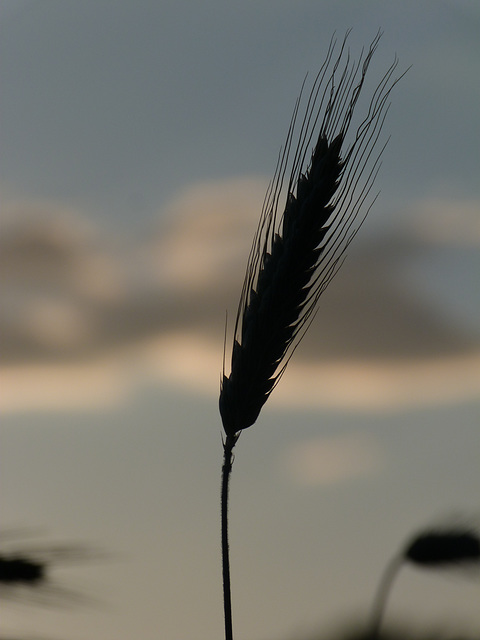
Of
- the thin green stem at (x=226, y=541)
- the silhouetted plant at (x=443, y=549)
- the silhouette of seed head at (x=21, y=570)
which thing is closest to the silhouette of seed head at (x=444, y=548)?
the silhouetted plant at (x=443, y=549)

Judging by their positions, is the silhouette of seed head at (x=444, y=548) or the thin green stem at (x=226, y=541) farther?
the silhouette of seed head at (x=444, y=548)

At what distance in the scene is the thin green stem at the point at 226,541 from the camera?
0.78 metres

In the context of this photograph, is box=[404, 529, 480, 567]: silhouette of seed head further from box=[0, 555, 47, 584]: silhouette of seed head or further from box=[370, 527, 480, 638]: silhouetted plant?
box=[0, 555, 47, 584]: silhouette of seed head

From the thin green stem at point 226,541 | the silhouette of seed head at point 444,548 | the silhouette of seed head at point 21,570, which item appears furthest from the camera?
the silhouette of seed head at point 444,548

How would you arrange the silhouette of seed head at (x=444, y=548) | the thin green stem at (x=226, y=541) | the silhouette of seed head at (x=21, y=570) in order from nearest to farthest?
the silhouette of seed head at (x=21, y=570) < the thin green stem at (x=226, y=541) < the silhouette of seed head at (x=444, y=548)

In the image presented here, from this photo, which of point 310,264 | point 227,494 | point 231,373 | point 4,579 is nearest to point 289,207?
point 310,264

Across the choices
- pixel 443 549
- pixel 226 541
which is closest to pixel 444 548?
pixel 443 549

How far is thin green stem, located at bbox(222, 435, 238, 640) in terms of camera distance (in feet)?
2.55

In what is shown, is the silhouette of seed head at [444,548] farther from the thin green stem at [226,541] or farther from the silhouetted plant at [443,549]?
the thin green stem at [226,541]

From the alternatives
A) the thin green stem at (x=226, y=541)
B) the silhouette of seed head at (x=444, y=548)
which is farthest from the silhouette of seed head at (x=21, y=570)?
the silhouette of seed head at (x=444, y=548)

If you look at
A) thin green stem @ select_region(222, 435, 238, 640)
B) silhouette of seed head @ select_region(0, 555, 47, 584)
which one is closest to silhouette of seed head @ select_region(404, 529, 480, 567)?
thin green stem @ select_region(222, 435, 238, 640)

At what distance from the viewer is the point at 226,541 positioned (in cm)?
79

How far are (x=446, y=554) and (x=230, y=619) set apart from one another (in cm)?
33

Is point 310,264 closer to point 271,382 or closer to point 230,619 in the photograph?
point 271,382
